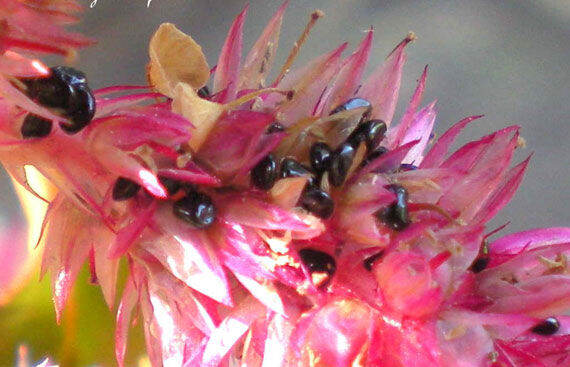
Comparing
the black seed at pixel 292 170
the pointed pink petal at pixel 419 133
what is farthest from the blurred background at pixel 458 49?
the black seed at pixel 292 170

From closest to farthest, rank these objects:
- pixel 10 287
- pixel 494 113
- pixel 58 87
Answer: pixel 58 87 < pixel 10 287 < pixel 494 113

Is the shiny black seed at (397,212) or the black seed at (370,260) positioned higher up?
the shiny black seed at (397,212)

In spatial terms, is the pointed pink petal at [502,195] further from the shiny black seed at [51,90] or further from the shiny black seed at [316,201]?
the shiny black seed at [51,90]

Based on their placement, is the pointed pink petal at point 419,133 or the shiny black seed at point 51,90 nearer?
the shiny black seed at point 51,90

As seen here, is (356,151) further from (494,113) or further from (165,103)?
(494,113)

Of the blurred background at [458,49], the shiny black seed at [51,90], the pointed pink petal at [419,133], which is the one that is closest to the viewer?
the shiny black seed at [51,90]

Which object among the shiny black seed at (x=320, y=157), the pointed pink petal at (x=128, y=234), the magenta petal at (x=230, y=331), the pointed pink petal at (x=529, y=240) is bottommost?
the magenta petal at (x=230, y=331)

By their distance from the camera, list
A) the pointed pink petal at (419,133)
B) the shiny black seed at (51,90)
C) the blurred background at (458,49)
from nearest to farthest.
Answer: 1. the shiny black seed at (51,90)
2. the pointed pink petal at (419,133)
3. the blurred background at (458,49)

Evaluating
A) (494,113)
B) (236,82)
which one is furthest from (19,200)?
(494,113)
